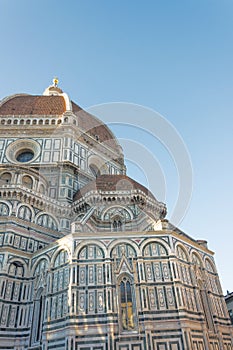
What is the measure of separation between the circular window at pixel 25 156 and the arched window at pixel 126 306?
17.3m

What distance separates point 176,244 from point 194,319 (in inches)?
174

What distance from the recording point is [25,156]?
29.6 metres

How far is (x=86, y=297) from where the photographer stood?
16.1 metres

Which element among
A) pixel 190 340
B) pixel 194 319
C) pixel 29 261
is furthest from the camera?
pixel 29 261

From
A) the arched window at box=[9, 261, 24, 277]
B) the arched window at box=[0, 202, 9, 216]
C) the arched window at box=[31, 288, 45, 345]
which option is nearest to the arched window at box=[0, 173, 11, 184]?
the arched window at box=[0, 202, 9, 216]

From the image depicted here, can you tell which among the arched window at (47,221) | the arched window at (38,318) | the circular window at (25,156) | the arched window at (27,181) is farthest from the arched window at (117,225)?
the circular window at (25,156)

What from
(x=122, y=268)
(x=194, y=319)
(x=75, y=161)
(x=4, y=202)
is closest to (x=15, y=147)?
(x=75, y=161)

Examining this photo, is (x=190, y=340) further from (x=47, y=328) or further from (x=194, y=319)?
(x=47, y=328)

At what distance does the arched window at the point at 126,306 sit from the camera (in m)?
15.6

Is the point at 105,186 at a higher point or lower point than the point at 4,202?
higher

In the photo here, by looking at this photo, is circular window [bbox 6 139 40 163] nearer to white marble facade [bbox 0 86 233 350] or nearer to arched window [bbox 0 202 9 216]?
white marble facade [bbox 0 86 233 350]

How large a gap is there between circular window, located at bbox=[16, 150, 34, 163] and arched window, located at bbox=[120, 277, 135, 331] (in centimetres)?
1726

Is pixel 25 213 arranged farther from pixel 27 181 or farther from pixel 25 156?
pixel 25 156

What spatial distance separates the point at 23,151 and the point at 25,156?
65cm
